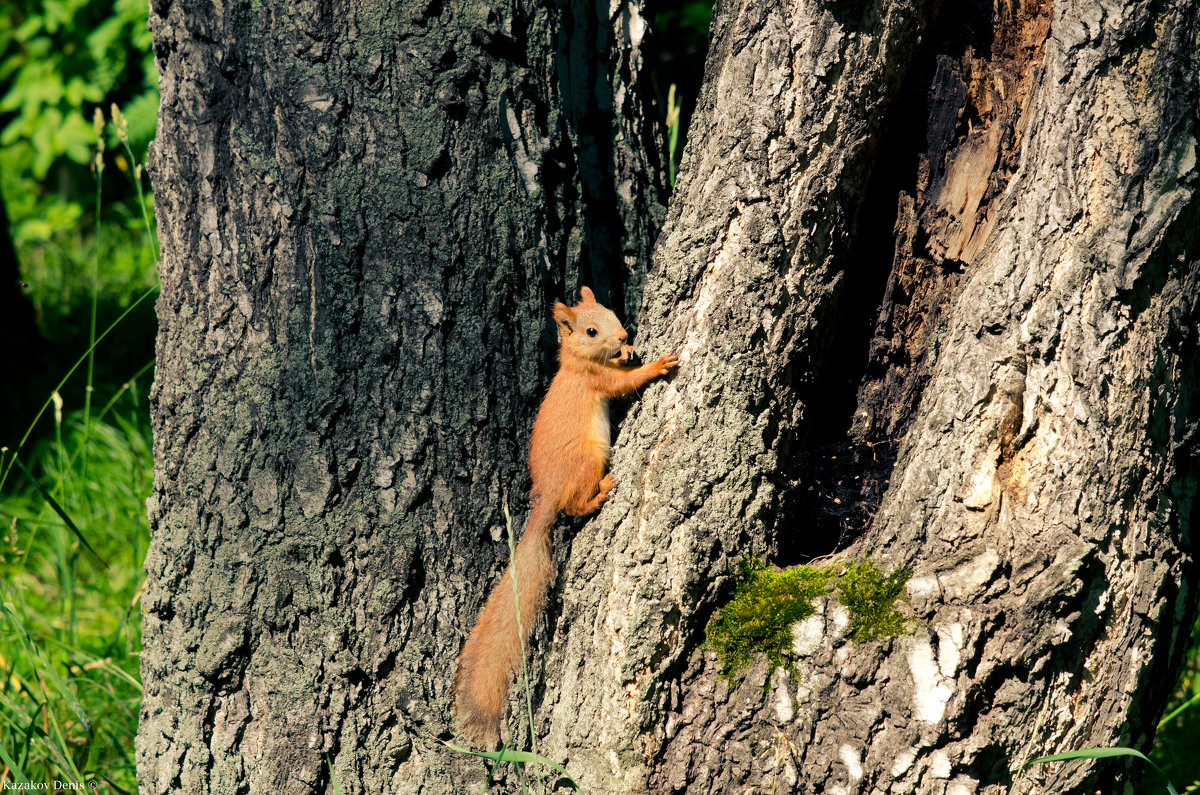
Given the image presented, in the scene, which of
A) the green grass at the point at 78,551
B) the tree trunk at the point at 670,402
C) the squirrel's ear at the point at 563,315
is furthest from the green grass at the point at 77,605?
the squirrel's ear at the point at 563,315

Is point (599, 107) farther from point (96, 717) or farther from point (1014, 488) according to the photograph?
point (96, 717)

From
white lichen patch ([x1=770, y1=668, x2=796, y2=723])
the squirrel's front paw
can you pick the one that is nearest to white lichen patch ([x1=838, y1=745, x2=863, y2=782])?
white lichen patch ([x1=770, y1=668, x2=796, y2=723])

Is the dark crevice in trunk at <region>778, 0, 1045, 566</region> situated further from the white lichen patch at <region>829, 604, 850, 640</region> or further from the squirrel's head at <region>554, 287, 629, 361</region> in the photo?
the squirrel's head at <region>554, 287, 629, 361</region>

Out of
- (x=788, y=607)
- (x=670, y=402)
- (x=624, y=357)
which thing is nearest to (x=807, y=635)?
(x=788, y=607)

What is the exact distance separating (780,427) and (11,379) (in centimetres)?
490

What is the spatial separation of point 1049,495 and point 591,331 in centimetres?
125

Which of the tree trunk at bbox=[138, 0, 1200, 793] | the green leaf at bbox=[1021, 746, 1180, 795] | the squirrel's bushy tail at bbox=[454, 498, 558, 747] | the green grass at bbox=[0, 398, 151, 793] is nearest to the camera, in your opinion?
the green leaf at bbox=[1021, 746, 1180, 795]

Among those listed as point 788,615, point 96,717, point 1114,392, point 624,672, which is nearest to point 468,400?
point 624,672

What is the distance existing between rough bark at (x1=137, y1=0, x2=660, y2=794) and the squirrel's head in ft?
0.90

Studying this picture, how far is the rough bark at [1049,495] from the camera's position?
5.66 feet

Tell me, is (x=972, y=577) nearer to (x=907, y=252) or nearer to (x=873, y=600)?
(x=873, y=600)

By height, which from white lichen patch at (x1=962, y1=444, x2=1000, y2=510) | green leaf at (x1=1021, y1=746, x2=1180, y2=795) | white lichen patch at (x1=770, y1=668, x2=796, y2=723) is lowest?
white lichen patch at (x1=770, y1=668, x2=796, y2=723)

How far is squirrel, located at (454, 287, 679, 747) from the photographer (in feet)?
6.81

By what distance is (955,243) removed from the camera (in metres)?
2.14
